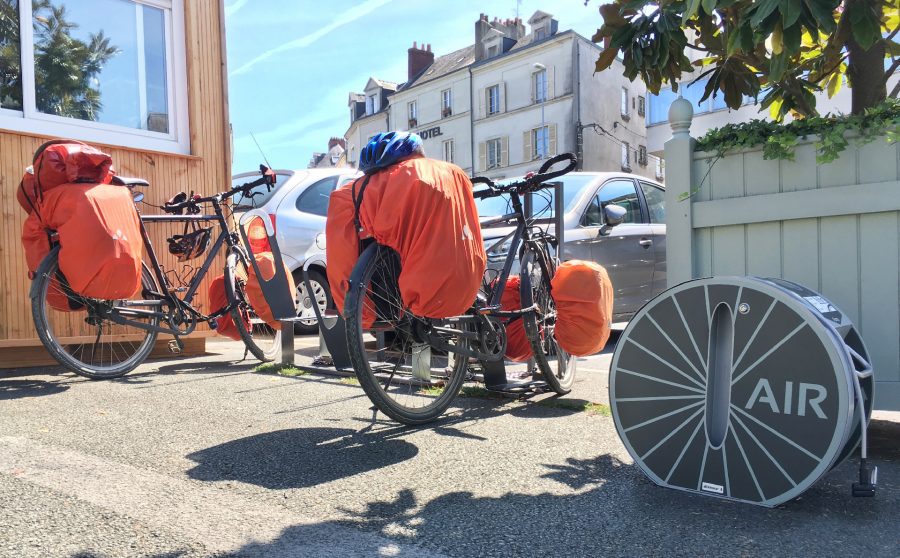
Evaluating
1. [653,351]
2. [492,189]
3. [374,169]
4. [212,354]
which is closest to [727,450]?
[653,351]

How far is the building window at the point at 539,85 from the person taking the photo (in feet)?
123

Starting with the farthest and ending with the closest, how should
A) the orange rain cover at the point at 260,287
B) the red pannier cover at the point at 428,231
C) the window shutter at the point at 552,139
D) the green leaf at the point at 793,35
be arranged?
the window shutter at the point at 552,139 → the orange rain cover at the point at 260,287 → the red pannier cover at the point at 428,231 → the green leaf at the point at 793,35

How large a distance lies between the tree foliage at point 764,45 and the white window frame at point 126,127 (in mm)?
4410

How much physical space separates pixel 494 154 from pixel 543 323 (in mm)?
36526

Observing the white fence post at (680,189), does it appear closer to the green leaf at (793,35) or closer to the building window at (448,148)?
the green leaf at (793,35)

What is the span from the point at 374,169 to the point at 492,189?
108 centimetres

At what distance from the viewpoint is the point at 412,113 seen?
150 ft

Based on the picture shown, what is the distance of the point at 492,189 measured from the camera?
14.1 feet

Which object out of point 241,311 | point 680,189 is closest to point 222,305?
point 241,311

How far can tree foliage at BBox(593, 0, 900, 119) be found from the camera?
96.3 inches

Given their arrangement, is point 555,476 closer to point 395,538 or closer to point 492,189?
→ point 395,538

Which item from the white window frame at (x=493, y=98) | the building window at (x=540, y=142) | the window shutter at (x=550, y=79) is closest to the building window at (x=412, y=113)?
the white window frame at (x=493, y=98)

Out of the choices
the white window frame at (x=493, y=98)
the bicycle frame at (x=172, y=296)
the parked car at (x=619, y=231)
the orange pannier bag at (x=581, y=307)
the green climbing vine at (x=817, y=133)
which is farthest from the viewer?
the white window frame at (x=493, y=98)

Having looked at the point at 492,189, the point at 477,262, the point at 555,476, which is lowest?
the point at 555,476
